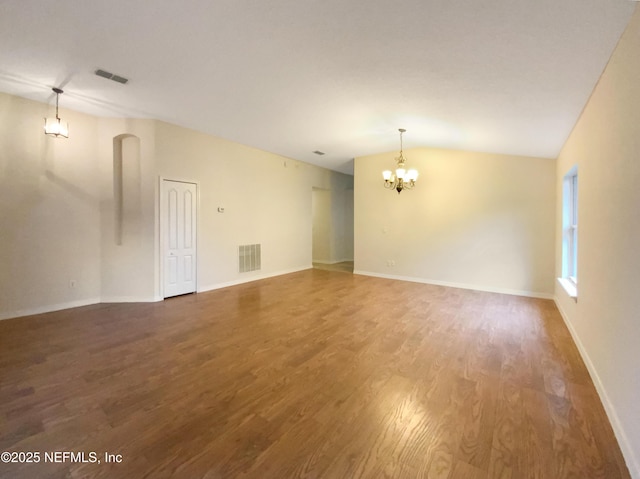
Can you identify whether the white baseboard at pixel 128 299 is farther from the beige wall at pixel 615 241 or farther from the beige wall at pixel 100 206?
the beige wall at pixel 615 241

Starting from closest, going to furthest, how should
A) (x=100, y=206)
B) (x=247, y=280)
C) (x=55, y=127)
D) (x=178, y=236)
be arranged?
(x=55, y=127)
(x=100, y=206)
(x=178, y=236)
(x=247, y=280)

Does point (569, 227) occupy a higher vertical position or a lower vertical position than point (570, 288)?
higher

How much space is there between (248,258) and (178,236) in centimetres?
165

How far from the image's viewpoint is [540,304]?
448 cm

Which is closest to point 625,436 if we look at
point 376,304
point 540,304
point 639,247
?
point 639,247

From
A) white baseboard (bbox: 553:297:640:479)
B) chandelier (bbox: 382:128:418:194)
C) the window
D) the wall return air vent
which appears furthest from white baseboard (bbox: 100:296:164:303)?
the window

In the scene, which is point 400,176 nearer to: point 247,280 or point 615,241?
point 615,241

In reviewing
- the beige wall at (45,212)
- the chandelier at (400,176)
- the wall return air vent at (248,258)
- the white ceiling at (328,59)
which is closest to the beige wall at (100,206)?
the beige wall at (45,212)

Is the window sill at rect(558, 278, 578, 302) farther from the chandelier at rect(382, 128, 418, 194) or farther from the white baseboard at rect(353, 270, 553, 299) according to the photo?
the chandelier at rect(382, 128, 418, 194)

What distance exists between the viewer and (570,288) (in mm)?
3574

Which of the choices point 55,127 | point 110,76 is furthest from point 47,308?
point 110,76

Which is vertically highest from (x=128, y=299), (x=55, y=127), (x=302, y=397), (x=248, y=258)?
(x=55, y=127)

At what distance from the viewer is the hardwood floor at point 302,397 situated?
1484mm

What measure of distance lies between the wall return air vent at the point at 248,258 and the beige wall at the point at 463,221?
8.59ft
